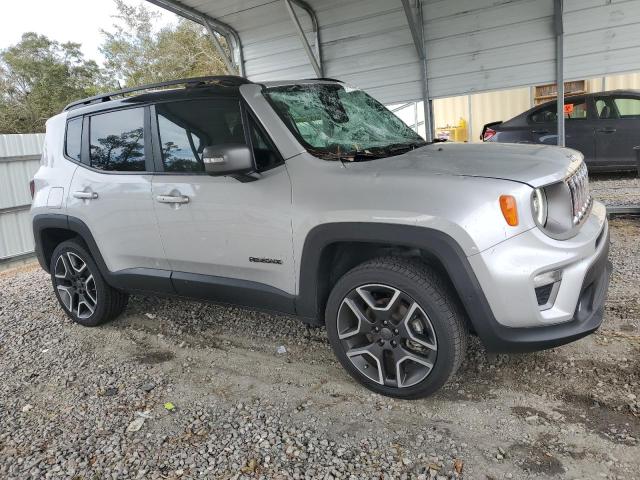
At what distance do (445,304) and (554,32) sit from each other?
18.0 feet

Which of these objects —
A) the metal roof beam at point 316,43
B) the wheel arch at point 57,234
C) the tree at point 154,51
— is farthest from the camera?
the tree at point 154,51

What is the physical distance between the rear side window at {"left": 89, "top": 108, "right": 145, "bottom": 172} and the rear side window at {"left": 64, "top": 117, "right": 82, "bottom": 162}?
15 centimetres

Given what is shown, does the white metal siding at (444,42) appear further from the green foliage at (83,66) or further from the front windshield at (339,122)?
the green foliage at (83,66)

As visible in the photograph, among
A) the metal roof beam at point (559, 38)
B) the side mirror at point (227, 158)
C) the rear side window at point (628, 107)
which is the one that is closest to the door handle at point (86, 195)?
the side mirror at point (227, 158)

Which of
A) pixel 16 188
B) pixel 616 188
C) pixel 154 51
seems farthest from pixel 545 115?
pixel 154 51

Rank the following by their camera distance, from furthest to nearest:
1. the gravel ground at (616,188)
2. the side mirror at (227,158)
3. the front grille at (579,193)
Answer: the gravel ground at (616,188) < the side mirror at (227,158) < the front grille at (579,193)

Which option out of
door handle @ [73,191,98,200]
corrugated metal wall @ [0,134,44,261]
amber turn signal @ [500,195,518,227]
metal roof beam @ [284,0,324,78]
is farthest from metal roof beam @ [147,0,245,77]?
amber turn signal @ [500,195,518,227]

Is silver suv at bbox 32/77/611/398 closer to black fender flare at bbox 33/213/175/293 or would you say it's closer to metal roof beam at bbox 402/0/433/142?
black fender flare at bbox 33/213/175/293

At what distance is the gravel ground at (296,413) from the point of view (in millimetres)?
2434

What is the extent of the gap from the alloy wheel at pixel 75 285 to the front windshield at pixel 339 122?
2257mm

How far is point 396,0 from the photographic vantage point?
7.41 meters

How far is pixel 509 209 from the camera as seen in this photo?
95.3 inches

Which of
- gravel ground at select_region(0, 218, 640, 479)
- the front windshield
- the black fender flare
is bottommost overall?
gravel ground at select_region(0, 218, 640, 479)

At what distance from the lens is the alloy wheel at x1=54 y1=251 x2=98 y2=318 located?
4352mm
